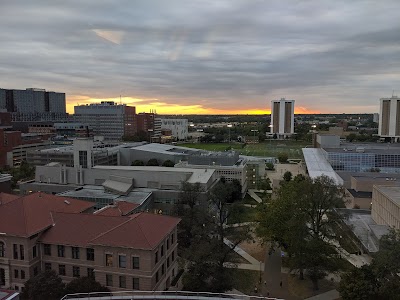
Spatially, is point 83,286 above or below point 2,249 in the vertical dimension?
below

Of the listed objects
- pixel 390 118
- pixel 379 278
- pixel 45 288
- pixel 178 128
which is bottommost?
pixel 45 288

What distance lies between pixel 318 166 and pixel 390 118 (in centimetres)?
9436

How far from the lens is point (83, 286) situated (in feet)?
80.4

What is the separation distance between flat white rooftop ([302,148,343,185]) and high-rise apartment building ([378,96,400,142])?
236 ft

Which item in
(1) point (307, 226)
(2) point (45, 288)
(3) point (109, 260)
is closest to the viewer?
(2) point (45, 288)

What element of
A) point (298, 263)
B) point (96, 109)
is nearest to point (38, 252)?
point (298, 263)

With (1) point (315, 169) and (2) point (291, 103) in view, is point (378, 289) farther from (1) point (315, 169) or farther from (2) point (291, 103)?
(2) point (291, 103)

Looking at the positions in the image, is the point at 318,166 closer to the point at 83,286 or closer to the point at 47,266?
the point at 47,266

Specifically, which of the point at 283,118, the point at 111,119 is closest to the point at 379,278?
the point at 111,119

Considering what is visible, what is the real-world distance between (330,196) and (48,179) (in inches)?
1734

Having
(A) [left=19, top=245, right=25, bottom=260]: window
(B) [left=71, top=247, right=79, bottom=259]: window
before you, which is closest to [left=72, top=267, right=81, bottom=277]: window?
(B) [left=71, top=247, right=79, bottom=259]: window

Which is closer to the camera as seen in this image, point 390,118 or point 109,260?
point 109,260

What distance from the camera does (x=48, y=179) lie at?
57562 millimetres

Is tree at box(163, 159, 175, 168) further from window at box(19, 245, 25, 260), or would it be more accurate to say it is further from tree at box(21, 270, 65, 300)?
tree at box(21, 270, 65, 300)
